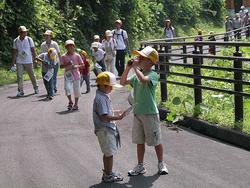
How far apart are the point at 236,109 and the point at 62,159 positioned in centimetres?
302

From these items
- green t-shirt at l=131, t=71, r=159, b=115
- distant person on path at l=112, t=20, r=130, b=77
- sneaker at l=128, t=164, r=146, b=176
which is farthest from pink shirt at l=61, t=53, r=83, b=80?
sneaker at l=128, t=164, r=146, b=176

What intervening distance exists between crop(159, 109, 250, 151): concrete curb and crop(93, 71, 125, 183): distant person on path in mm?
2433

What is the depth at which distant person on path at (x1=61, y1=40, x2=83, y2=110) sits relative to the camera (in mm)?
13055

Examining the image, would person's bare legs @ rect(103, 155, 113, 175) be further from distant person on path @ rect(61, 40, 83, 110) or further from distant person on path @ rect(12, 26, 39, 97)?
distant person on path @ rect(12, 26, 39, 97)

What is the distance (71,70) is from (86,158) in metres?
4.88

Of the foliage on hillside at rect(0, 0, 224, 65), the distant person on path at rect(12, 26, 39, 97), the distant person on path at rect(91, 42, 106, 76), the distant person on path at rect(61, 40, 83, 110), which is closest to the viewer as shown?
the distant person on path at rect(61, 40, 83, 110)

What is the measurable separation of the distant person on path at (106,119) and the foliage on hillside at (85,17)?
14700mm

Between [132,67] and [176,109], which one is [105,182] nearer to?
[132,67]

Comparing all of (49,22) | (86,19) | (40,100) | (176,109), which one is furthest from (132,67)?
(86,19)

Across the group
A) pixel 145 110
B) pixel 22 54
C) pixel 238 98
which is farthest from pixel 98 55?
pixel 145 110

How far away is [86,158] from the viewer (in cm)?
858

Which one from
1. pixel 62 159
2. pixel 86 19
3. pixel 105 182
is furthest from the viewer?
pixel 86 19

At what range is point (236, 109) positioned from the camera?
9773 millimetres

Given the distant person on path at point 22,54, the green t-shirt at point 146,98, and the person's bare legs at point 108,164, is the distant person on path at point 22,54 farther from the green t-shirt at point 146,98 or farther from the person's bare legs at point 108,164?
the person's bare legs at point 108,164
